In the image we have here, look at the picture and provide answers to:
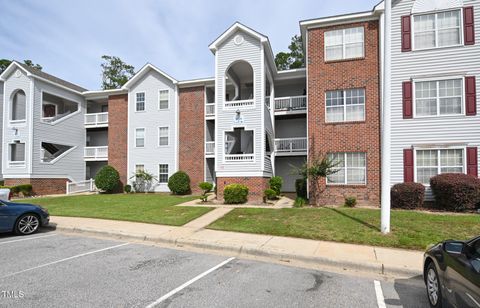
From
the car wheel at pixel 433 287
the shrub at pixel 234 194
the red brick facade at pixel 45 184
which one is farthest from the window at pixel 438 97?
the red brick facade at pixel 45 184

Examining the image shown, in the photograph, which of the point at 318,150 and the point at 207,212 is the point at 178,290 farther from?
the point at 318,150

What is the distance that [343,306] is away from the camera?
4520 millimetres

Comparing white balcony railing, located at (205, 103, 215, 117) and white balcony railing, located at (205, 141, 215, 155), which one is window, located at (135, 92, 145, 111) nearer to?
white balcony railing, located at (205, 103, 215, 117)

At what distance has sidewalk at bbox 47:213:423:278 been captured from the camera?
6395mm

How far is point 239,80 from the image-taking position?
22719 mm

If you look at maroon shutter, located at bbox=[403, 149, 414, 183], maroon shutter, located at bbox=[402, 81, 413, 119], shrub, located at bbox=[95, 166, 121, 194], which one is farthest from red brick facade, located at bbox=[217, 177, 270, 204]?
shrub, located at bbox=[95, 166, 121, 194]

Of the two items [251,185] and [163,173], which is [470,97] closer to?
[251,185]

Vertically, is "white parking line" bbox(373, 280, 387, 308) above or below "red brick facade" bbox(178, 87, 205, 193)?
below

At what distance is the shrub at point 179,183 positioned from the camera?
21.6m

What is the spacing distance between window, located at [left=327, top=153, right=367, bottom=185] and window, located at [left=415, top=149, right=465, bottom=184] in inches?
101

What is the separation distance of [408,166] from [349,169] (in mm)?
2811

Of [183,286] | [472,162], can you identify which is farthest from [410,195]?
[183,286]

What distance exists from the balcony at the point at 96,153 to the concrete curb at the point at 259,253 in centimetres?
1710

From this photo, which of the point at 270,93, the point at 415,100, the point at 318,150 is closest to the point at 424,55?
the point at 415,100
